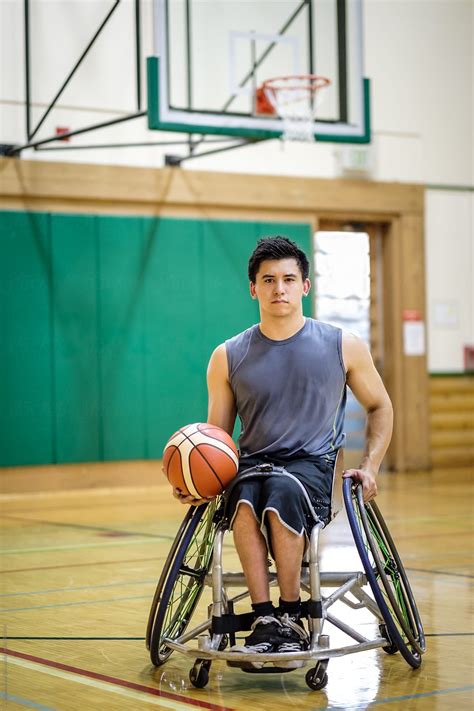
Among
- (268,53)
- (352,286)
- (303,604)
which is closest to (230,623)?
(303,604)

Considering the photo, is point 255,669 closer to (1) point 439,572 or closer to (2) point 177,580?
(2) point 177,580

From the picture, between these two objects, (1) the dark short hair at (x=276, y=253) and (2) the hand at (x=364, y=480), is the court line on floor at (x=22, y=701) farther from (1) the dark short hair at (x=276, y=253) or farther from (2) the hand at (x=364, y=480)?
(1) the dark short hair at (x=276, y=253)

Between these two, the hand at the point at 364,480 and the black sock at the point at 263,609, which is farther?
the hand at the point at 364,480

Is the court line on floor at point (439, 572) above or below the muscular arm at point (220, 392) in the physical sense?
below

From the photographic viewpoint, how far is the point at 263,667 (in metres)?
3.60

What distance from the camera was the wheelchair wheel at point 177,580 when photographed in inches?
144

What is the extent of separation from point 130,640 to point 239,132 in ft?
21.1

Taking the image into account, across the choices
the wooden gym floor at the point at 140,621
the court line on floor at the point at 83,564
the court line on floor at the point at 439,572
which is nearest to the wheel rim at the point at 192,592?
the wooden gym floor at the point at 140,621

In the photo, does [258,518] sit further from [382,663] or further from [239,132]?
[239,132]

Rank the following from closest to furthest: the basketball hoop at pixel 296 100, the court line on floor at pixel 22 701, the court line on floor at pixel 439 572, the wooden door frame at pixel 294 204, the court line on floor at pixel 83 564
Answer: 1. the court line on floor at pixel 22 701
2. the court line on floor at pixel 439 572
3. the court line on floor at pixel 83 564
4. the basketball hoop at pixel 296 100
5. the wooden door frame at pixel 294 204

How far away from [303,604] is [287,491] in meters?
0.35

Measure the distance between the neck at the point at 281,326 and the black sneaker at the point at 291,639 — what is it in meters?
0.98

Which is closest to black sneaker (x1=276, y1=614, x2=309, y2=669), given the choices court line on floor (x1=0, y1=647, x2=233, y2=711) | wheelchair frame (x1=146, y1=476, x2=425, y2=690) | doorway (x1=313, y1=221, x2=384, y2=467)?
wheelchair frame (x1=146, y1=476, x2=425, y2=690)

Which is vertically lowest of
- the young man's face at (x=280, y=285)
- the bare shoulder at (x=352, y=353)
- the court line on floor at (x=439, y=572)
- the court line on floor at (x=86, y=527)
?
the court line on floor at (x=86, y=527)
